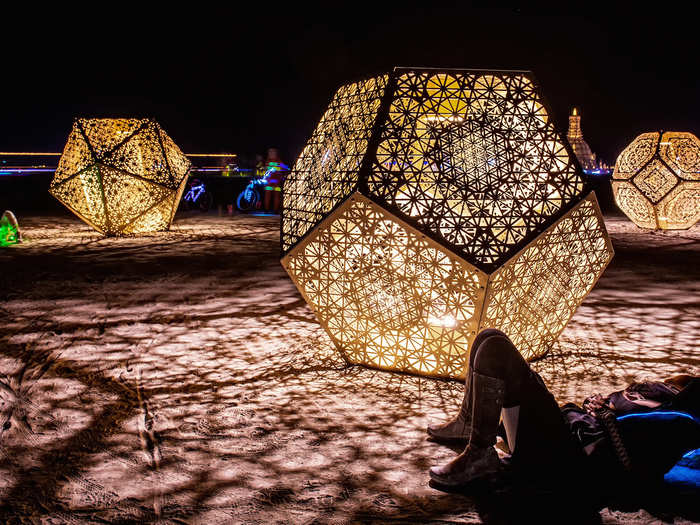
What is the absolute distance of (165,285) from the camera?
256 inches

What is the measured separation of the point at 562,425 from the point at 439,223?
1.42 metres

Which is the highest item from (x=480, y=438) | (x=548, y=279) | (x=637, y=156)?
(x=637, y=156)

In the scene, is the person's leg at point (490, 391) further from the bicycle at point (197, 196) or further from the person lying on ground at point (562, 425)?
the bicycle at point (197, 196)

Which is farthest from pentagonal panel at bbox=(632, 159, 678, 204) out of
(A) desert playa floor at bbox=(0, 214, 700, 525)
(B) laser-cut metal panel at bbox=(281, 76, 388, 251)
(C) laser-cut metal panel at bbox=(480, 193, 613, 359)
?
(B) laser-cut metal panel at bbox=(281, 76, 388, 251)

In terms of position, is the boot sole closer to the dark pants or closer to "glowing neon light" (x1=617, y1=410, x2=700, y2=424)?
the dark pants

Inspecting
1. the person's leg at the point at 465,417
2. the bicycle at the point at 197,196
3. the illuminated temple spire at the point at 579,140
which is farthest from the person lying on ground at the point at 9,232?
the illuminated temple spire at the point at 579,140

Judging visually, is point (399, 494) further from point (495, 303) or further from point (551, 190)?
point (551, 190)

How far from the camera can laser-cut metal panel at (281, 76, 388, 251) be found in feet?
11.5

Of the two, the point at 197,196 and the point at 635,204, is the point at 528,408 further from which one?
the point at 197,196

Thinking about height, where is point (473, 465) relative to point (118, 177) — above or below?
below

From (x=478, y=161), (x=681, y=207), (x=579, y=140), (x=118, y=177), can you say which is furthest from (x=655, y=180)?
(x=579, y=140)

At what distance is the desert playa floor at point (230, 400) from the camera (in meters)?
2.30

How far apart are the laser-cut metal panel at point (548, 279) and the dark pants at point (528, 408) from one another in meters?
1.08

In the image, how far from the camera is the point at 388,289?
11.4ft
